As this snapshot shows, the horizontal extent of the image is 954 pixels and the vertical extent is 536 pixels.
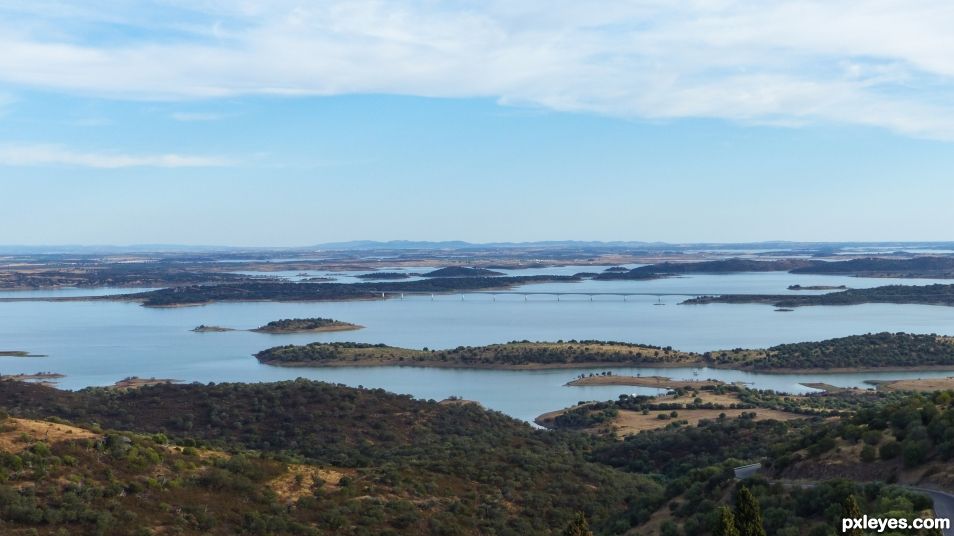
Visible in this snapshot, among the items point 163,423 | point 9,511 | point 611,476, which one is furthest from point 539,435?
point 9,511

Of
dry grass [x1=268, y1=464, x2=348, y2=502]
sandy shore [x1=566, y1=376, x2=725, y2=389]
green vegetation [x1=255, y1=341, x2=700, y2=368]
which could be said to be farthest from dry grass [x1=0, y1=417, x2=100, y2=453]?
green vegetation [x1=255, y1=341, x2=700, y2=368]

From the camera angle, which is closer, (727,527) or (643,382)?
(727,527)

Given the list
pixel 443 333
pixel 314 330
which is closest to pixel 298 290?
pixel 314 330

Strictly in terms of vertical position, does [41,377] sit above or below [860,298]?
below

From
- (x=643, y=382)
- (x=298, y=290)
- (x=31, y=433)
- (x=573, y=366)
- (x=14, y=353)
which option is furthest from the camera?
(x=298, y=290)

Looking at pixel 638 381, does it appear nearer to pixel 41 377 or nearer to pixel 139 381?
pixel 139 381
